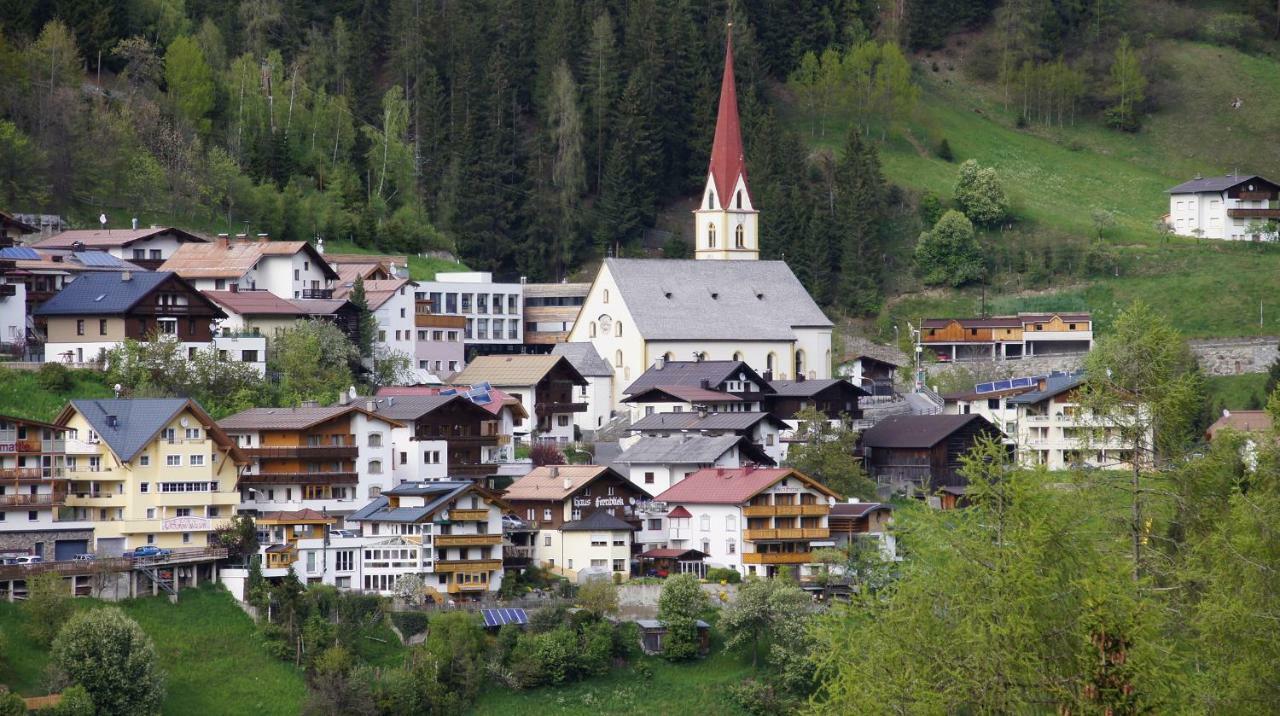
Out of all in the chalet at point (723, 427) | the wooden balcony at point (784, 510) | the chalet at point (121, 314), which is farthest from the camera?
the chalet at point (723, 427)

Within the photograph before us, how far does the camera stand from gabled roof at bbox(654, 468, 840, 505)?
61.1m

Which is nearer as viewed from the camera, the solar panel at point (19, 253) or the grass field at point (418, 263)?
the solar panel at point (19, 253)

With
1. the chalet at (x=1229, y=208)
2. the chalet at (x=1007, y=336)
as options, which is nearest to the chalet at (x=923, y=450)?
the chalet at (x=1007, y=336)

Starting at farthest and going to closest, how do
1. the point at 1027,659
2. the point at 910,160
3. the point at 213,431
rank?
the point at 910,160
the point at 213,431
the point at 1027,659

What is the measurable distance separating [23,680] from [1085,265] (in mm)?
63821

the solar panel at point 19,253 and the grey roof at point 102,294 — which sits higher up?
the solar panel at point 19,253

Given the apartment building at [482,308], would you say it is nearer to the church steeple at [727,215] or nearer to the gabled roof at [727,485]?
the church steeple at [727,215]

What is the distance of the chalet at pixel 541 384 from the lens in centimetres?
7362

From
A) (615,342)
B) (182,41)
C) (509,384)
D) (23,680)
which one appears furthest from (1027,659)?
(182,41)

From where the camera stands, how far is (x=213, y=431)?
56.2m

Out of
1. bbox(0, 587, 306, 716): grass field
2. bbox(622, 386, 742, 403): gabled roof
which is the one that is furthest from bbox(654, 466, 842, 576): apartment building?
bbox(0, 587, 306, 716): grass field

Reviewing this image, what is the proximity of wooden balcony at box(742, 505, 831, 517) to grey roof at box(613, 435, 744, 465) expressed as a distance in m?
4.56

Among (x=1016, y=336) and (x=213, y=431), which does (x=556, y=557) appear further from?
(x=1016, y=336)

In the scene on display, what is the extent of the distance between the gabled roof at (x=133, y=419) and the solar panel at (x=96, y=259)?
15.0m
